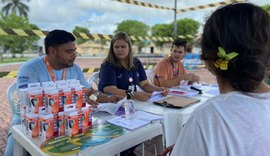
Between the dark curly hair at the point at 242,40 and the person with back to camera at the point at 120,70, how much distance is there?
A: 1682mm

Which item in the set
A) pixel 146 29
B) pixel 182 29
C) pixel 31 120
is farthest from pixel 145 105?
pixel 146 29

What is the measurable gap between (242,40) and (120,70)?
1954mm

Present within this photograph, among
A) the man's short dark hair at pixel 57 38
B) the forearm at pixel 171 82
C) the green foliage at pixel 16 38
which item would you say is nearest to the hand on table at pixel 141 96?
the man's short dark hair at pixel 57 38

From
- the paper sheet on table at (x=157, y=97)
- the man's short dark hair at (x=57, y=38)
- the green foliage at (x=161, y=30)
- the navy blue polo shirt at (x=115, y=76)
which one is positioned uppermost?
the green foliage at (x=161, y=30)

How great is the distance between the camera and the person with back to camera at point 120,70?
2.50 m

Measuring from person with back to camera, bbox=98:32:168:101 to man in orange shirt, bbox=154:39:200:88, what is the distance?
405 mm

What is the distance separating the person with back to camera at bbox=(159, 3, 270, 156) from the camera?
0.67 metres

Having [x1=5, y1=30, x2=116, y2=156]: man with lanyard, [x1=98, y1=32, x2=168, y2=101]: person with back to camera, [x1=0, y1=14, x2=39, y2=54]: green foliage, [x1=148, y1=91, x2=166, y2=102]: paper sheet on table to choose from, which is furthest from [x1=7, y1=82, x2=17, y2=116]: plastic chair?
[x1=0, y1=14, x2=39, y2=54]: green foliage

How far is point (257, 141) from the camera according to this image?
69 cm

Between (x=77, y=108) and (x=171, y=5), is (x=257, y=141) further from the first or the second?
(x=171, y=5)

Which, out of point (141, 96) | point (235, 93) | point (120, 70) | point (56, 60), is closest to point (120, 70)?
point (120, 70)

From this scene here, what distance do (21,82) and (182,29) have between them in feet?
136

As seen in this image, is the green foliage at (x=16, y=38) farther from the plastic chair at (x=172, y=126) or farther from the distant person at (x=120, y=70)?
the plastic chair at (x=172, y=126)

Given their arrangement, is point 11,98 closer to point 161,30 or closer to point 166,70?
point 166,70
